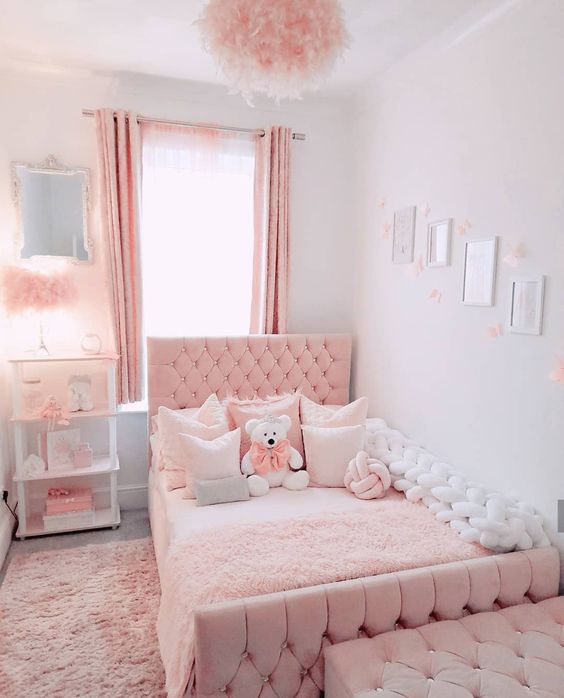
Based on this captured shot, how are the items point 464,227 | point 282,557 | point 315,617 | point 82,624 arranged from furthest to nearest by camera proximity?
point 464,227 < point 82,624 < point 282,557 < point 315,617

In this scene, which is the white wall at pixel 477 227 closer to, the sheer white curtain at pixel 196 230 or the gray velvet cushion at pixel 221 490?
the sheer white curtain at pixel 196 230

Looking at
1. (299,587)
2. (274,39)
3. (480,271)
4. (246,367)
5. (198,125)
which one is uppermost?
(198,125)

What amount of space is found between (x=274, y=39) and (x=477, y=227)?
140 cm

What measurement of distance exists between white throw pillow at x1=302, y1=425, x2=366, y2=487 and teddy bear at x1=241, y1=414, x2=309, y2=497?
0.22ft

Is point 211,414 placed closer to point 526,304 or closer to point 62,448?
point 62,448

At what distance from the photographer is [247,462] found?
285 centimetres

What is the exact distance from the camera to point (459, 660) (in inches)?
65.2

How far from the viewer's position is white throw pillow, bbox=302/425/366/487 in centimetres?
288

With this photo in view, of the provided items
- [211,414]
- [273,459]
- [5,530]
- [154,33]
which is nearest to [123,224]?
[154,33]

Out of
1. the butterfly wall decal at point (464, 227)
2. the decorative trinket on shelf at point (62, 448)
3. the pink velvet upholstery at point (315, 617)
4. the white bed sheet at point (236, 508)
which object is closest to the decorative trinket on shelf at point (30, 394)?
the decorative trinket on shelf at point (62, 448)

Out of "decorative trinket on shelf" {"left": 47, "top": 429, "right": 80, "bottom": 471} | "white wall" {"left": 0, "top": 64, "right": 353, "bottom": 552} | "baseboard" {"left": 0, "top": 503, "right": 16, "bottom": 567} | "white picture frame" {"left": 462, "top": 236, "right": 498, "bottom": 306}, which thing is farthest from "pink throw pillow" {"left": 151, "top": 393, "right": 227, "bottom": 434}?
"white picture frame" {"left": 462, "top": 236, "right": 498, "bottom": 306}

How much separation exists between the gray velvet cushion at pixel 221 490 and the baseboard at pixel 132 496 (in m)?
1.21

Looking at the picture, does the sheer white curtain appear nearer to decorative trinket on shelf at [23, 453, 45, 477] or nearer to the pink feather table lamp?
the pink feather table lamp

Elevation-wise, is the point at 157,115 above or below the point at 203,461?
above
